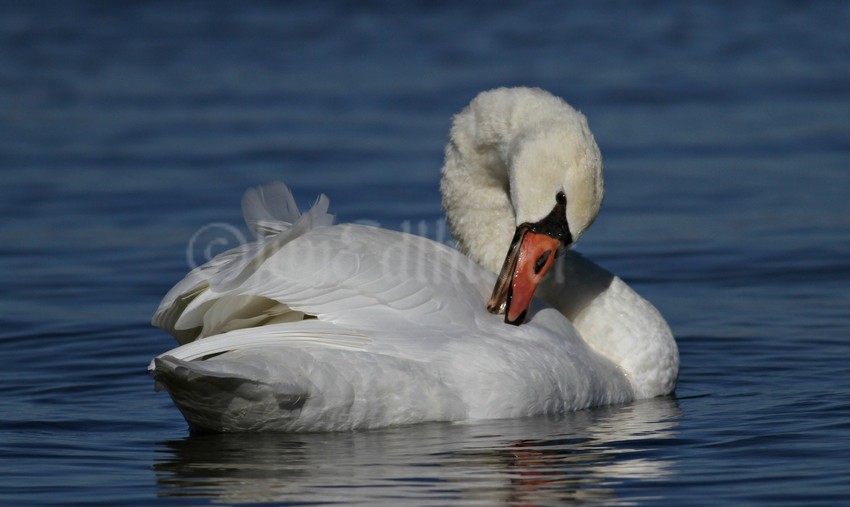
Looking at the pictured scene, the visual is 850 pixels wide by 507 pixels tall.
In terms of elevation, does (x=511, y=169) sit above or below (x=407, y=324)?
above

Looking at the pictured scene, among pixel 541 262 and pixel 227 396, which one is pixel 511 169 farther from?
pixel 227 396

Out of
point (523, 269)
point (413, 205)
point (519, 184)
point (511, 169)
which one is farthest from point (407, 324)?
point (413, 205)

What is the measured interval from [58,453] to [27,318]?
3357mm

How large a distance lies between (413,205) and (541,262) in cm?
540

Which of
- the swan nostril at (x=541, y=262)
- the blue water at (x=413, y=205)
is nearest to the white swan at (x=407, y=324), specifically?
the swan nostril at (x=541, y=262)

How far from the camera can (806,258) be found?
1119cm

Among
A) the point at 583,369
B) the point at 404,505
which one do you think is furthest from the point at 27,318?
the point at 404,505

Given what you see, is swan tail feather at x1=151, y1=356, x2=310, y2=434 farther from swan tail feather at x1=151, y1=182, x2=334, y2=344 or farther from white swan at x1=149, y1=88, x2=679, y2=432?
swan tail feather at x1=151, y1=182, x2=334, y2=344

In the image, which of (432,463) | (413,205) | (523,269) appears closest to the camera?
(432,463)

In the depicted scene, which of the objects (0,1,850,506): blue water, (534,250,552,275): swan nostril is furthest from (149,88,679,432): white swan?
(0,1,850,506): blue water

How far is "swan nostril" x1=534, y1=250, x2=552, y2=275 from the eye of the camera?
744cm

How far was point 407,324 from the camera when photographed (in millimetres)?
6887

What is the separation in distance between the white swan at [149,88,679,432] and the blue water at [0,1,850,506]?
7.2 inches

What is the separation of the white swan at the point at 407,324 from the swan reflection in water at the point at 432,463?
0.29 ft
